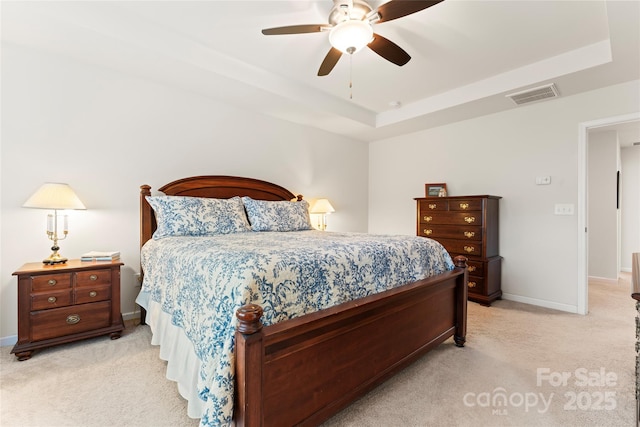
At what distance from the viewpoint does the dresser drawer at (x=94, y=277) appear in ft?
7.69

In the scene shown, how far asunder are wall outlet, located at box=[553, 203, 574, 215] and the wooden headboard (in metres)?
3.12

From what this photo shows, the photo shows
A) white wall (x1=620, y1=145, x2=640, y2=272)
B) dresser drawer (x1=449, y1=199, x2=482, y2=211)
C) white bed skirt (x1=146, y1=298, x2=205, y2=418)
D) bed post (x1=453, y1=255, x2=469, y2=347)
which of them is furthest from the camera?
white wall (x1=620, y1=145, x2=640, y2=272)

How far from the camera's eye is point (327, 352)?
56.7 inches

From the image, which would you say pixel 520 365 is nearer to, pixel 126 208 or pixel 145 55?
pixel 126 208

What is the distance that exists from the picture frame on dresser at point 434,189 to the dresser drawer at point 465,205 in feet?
1.90

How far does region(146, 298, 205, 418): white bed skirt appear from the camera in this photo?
53.7 inches

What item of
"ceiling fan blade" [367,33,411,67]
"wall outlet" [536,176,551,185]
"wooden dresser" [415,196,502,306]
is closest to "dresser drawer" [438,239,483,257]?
"wooden dresser" [415,196,502,306]

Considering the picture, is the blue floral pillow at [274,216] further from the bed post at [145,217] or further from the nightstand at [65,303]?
the nightstand at [65,303]

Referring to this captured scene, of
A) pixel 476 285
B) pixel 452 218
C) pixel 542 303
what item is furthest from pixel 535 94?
pixel 542 303

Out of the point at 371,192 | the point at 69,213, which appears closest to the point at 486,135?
the point at 371,192

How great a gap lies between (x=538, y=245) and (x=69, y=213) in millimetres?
4963

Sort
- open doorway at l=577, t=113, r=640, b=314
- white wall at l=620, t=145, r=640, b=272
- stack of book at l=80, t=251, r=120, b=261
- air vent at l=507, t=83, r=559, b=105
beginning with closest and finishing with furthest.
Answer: stack of book at l=80, t=251, r=120, b=261, air vent at l=507, t=83, r=559, b=105, open doorway at l=577, t=113, r=640, b=314, white wall at l=620, t=145, r=640, b=272

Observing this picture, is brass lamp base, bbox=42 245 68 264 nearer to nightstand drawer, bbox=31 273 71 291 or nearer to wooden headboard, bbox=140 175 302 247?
nightstand drawer, bbox=31 273 71 291

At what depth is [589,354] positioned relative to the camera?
2.27 meters
